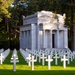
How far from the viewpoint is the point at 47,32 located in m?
44.5

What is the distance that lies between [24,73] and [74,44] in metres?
26.7

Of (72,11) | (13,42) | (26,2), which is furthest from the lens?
(26,2)

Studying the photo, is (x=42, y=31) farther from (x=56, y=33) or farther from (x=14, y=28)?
(x=14, y=28)

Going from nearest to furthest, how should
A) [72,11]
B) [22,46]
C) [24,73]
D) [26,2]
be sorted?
[24,73] < [72,11] < [22,46] < [26,2]

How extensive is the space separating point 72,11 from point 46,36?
6752 millimetres

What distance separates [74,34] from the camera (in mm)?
39781

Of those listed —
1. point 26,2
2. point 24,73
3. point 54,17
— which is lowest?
point 24,73

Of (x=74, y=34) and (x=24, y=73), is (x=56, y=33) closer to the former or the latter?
(x=74, y=34)

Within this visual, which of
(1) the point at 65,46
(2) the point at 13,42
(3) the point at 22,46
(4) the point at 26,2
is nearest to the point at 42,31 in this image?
(1) the point at 65,46

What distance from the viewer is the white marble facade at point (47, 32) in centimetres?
4306

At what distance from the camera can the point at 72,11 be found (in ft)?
131

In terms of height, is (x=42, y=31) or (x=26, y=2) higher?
(x=26, y=2)

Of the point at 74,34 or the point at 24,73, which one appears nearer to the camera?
the point at 24,73

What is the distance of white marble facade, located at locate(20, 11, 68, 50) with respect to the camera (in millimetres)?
43062
